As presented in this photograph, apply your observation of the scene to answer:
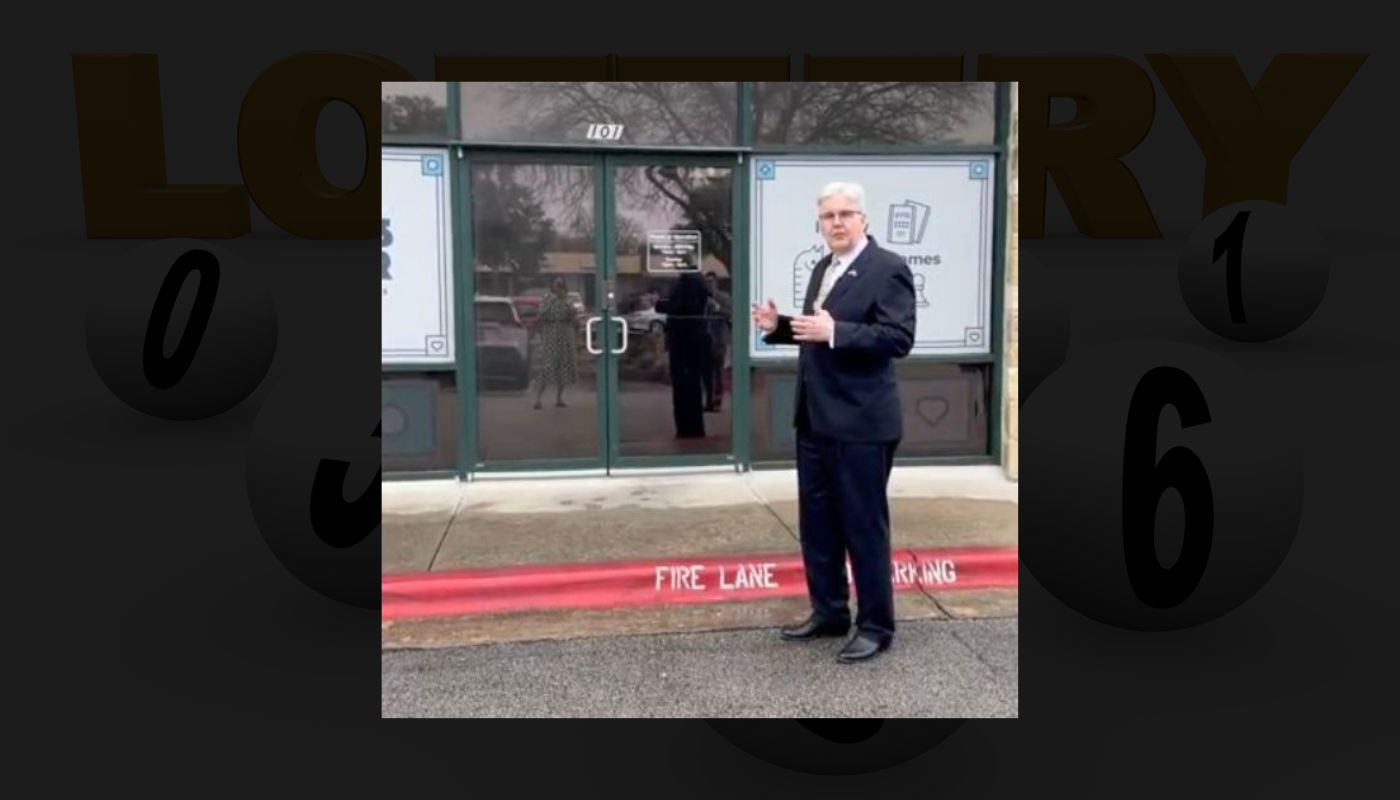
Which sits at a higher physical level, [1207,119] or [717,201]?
[1207,119]

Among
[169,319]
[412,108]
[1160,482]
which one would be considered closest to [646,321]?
[412,108]

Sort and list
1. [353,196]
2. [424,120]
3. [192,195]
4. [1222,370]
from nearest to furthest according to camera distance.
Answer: [424,120] → [1222,370] → [353,196] → [192,195]

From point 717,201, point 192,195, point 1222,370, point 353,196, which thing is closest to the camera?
point 717,201

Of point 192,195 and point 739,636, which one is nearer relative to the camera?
point 739,636

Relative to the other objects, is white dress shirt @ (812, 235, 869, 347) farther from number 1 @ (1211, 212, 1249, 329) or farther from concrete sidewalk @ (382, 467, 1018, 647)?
number 1 @ (1211, 212, 1249, 329)

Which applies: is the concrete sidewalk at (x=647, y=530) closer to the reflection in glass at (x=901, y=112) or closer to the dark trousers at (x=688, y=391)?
the dark trousers at (x=688, y=391)

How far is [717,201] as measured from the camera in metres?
3.13

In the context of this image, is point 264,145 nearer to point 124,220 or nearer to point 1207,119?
point 124,220

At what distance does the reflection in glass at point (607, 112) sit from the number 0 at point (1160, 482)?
346cm

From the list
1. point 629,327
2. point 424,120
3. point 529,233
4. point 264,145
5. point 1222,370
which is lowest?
point 1222,370

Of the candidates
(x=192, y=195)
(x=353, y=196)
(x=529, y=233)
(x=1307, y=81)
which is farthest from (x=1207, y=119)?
(x=192, y=195)

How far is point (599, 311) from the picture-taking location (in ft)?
10.5

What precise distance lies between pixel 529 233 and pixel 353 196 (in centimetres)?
611

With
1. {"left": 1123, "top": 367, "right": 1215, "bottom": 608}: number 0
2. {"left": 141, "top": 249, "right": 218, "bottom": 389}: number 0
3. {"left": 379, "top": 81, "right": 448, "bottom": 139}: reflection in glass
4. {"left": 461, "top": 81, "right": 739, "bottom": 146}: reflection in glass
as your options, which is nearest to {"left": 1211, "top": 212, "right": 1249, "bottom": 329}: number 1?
{"left": 1123, "top": 367, "right": 1215, "bottom": 608}: number 0
